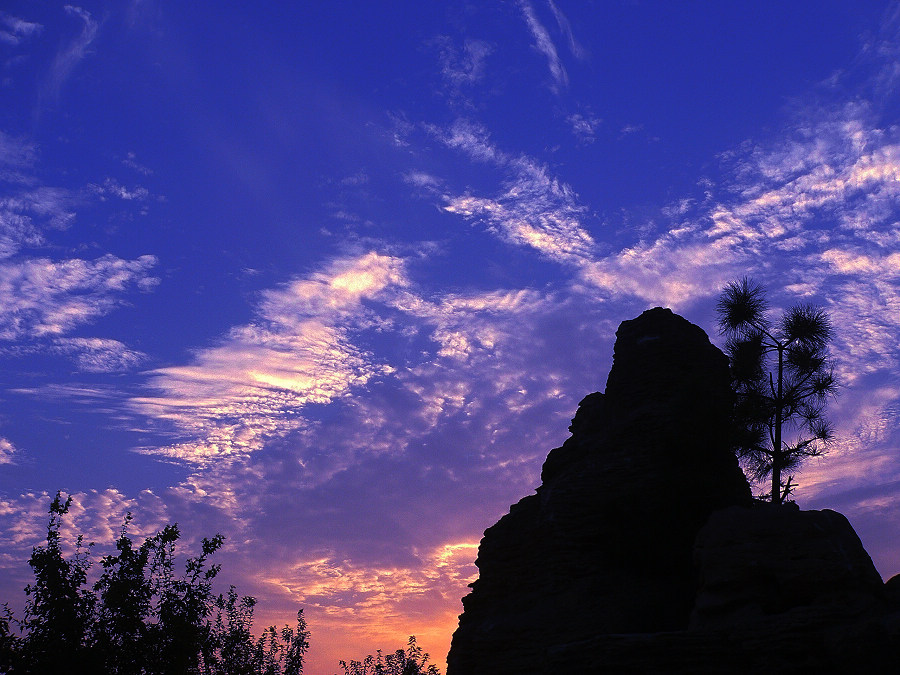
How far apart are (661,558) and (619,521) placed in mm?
1937

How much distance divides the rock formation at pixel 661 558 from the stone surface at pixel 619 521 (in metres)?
0.05

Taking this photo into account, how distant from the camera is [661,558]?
25.4 metres

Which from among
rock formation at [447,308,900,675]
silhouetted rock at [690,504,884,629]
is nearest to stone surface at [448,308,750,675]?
rock formation at [447,308,900,675]

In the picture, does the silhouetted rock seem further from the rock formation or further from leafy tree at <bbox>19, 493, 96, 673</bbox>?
leafy tree at <bbox>19, 493, 96, 673</bbox>

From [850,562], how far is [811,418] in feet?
31.7

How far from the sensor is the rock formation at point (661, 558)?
17609 mm

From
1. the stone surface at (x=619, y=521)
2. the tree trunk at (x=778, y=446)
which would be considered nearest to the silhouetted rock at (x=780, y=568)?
the stone surface at (x=619, y=521)

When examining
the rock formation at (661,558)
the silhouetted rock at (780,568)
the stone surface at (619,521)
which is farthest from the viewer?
the stone surface at (619,521)

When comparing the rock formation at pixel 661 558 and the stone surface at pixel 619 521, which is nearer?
the rock formation at pixel 661 558

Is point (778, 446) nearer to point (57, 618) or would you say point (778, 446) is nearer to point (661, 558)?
point (661, 558)

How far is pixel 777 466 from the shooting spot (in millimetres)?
27875

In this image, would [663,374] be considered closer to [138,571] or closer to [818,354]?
[818,354]

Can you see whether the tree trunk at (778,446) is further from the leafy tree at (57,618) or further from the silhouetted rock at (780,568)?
the leafy tree at (57,618)

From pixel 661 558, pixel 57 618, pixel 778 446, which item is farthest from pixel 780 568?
pixel 57 618
